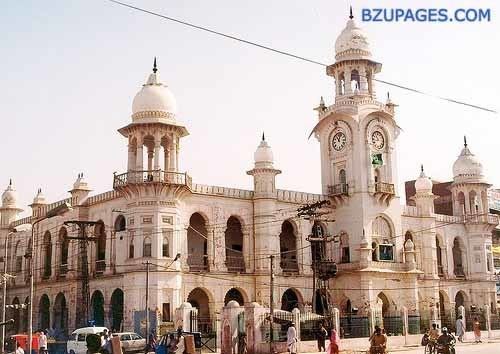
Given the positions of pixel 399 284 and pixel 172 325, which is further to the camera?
pixel 399 284

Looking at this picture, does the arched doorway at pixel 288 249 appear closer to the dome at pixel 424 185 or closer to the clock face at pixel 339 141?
the clock face at pixel 339 141

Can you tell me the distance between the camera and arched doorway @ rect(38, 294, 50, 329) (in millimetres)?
Result: 42750

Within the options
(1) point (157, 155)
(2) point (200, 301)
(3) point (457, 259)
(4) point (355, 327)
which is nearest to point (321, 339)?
(4) point (355, 327)

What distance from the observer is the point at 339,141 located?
4228cm

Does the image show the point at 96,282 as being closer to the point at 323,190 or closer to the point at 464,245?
the point at 323,190

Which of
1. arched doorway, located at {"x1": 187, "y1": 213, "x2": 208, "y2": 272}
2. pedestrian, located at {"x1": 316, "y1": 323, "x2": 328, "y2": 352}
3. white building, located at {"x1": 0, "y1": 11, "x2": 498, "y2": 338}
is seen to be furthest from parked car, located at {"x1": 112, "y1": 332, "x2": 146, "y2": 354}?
pedestrian, located at {"x1": 316, "y1": 323, "x2": 328, "y2": 352}

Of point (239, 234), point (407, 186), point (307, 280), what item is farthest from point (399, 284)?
point (407, 186)

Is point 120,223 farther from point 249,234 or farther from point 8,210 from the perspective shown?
point 8,210

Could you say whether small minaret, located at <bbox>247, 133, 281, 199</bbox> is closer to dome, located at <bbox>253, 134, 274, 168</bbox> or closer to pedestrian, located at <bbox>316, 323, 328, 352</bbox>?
dome, located at <bbox>253, 134, 274, 168</bbox>

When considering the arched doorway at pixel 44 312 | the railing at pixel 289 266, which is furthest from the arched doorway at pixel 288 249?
the arched doorway at pixel 44 312

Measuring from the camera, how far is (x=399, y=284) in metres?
40.8

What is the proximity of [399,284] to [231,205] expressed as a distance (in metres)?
11.5

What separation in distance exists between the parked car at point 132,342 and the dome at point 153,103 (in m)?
11.3

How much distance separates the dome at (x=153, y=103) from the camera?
35.1 m
